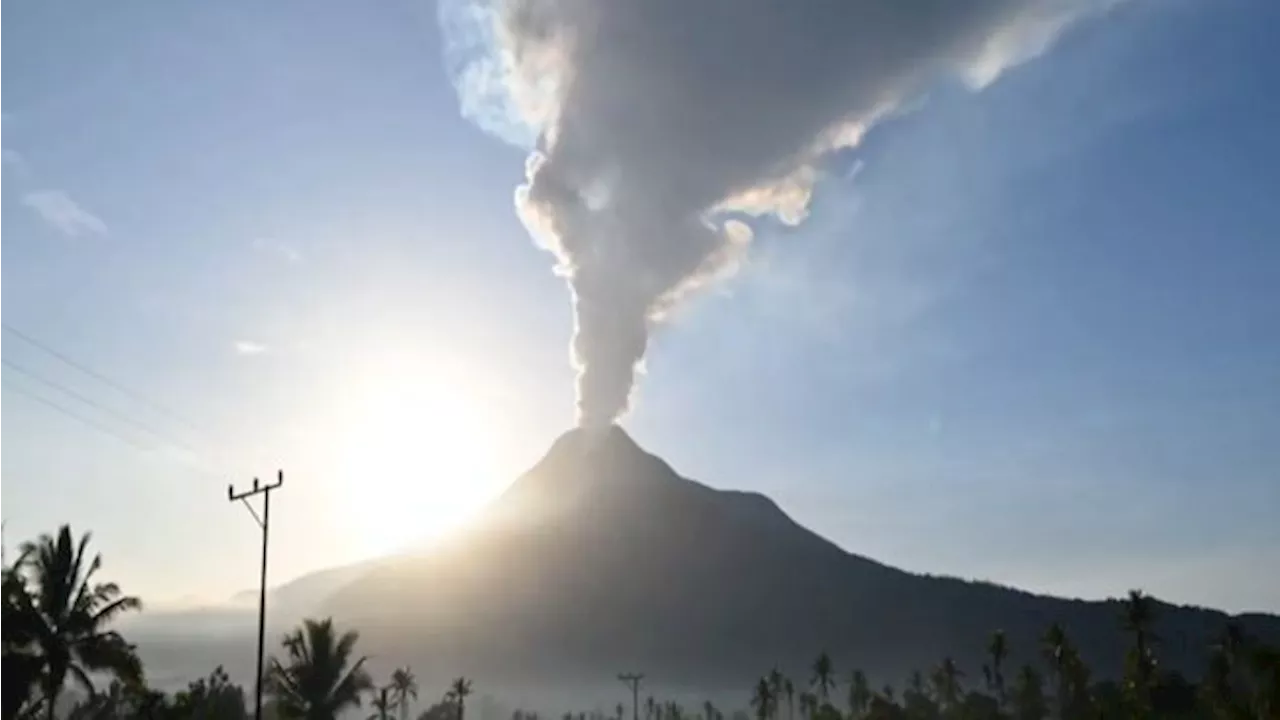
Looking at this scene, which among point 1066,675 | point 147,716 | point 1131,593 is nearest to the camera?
point 147,716

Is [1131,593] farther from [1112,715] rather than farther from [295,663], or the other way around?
[295,663]

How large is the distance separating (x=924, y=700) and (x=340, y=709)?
106710mm

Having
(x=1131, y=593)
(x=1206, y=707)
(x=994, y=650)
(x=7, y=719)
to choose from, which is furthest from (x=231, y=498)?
(x=994, y=650)

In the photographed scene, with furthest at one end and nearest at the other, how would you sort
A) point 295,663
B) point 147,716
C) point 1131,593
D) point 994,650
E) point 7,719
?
point 994,650 → point 1131,593 → point 295,663 → point 147,716 → point 7,719

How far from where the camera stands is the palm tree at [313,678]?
49531 mm

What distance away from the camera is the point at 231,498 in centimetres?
4441

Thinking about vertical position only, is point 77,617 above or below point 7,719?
above

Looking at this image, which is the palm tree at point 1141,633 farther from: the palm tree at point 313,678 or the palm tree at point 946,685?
the palm tree at point 313,678

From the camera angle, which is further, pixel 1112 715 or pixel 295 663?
pixel 1112 715

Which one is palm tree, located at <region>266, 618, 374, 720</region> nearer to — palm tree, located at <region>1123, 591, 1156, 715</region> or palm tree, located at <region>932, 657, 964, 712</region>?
palm tree, located at <region>1123, 591, 1156, 715</region>

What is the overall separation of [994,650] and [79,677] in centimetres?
11442

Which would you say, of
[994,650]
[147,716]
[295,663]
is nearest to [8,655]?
[147,716]

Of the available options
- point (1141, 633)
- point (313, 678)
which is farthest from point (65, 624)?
point (1141, 633)

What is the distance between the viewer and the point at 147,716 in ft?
144
